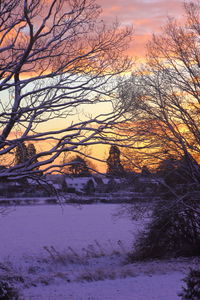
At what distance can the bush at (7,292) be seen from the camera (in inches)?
315

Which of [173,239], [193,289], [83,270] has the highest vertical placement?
[193,289]

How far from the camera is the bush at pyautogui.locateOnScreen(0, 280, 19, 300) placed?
8.01 meters

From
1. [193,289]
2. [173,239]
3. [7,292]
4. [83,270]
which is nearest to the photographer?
[193,289]

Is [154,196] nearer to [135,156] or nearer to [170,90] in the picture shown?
[135,156]

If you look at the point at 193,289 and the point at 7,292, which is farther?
the point at 7,292

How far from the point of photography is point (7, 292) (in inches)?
323

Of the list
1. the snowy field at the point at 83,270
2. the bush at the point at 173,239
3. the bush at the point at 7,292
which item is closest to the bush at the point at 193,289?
the snowy field at the point at 83,270

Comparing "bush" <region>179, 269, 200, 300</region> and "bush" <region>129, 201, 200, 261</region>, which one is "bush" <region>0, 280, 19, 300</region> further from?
"bush" <region>129, 201, 200, 261</region>

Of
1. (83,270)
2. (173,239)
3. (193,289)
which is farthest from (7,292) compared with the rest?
(173,239)

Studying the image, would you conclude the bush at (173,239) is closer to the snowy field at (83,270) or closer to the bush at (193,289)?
the snowy field at (83,270)

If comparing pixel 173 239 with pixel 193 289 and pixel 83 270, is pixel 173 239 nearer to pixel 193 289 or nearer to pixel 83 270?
pixel 83 270

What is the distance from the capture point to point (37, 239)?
24969 mm

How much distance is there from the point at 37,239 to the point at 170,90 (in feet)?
45.2

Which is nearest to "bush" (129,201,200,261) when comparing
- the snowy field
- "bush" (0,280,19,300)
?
the snowy field
